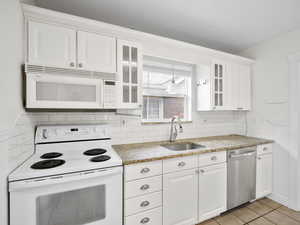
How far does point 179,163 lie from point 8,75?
167 centimetres

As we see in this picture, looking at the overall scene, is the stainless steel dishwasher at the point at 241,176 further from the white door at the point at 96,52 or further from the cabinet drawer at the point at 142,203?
the white door at the point at 96,52

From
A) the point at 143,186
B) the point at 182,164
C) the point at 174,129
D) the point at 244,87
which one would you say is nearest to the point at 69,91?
the point at 143,186

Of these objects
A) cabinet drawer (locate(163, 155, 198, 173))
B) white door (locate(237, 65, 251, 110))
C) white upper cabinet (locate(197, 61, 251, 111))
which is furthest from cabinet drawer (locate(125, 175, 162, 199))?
white door (locate(237, 65, 251, 110))

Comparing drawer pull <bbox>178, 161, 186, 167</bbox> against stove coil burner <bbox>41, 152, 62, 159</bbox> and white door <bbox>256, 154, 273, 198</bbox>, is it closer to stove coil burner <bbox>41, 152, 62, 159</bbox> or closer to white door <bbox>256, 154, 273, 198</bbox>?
stove coil burner <bbox>41, 152, 62, 159</bbox>

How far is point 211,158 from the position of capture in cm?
176

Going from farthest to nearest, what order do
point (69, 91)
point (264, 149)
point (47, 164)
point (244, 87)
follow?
point (244, 87) < point (264, 149) < point (69, 91) < point (47, 164)

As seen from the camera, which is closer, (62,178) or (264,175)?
(62,178)

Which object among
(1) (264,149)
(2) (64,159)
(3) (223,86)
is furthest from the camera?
(3) (223,86)

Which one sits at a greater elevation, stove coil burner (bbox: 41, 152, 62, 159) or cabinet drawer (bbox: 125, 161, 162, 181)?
stove coil burner (bbox: 41, 152, 62, 159)

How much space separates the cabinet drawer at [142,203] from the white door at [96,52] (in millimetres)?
1333

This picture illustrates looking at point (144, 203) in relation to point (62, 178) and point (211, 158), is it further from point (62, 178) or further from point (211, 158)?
point (211, 158)

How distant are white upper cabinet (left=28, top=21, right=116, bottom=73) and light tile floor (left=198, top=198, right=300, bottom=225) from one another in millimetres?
2264

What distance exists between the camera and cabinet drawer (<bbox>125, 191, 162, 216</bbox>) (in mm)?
1318

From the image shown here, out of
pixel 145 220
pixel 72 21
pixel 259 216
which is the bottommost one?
pixel 259 216
